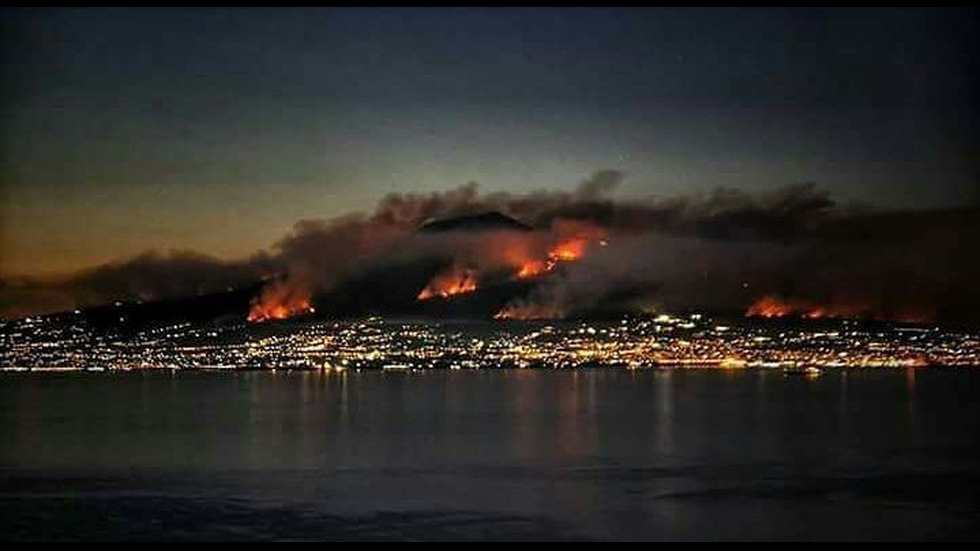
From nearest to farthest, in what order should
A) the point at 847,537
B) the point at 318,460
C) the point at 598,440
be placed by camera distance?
the point at 847,537 < the point at 318,460 < the point at 598,440

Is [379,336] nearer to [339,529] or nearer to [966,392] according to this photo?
[966,392]

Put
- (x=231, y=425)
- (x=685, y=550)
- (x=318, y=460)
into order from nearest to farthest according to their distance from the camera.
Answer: (x=685, y=550), (x=318, y=460), (x=231, y=425)

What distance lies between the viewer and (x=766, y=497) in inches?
677

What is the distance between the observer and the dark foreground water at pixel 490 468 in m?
14.4

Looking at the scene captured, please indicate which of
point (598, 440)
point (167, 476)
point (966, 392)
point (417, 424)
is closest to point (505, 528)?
point (167, 476)

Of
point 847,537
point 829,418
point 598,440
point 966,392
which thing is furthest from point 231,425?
point 966,392

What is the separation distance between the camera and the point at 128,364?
7394 centimetres

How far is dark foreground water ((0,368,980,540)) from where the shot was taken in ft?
47.3

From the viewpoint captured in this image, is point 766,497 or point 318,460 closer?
point 766,497

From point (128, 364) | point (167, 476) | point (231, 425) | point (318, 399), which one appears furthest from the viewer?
point (128, 364)

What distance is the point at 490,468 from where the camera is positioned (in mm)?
20969

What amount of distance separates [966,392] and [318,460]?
3514 centimetres

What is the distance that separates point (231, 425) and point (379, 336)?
46861mm

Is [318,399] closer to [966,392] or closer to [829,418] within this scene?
[829,418]
